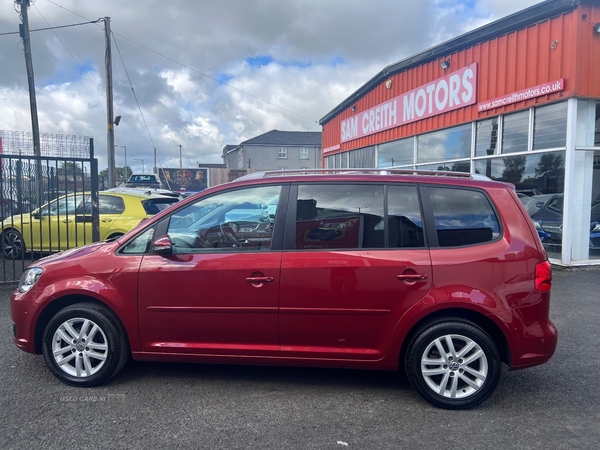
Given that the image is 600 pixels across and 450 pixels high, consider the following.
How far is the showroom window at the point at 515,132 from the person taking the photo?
8977 mm

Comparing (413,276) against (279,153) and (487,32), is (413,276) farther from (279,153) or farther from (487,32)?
(279,153)

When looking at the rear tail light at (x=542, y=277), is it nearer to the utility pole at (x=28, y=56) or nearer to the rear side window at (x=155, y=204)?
the rear side window at (x=155, y=204)

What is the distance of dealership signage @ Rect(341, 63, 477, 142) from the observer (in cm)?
1033

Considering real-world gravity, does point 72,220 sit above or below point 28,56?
below

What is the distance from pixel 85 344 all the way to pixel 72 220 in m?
4.91

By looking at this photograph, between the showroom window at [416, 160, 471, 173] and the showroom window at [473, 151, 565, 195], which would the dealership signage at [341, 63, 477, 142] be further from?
the showroom window at [473, 151, 565, 195]

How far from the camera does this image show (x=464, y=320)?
3.39 meters

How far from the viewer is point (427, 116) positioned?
1188cm

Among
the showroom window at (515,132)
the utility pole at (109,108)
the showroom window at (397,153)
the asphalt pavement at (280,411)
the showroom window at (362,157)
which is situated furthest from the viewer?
the utility pole at (109,108)

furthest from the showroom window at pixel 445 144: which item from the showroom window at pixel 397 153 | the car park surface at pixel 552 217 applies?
the car park surface at pixel 552 217

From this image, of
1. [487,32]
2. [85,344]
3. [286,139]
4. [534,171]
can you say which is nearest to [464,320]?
[85,344]

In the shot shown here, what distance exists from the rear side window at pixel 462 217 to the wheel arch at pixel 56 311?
267 centimetres

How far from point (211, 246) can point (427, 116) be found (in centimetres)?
967

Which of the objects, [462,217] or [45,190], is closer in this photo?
[462,217]
